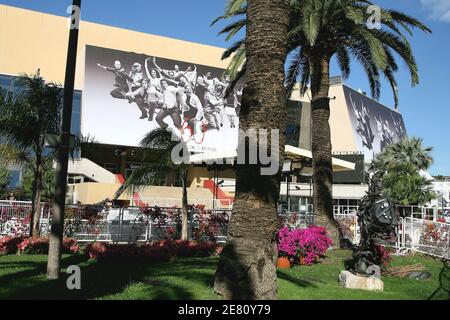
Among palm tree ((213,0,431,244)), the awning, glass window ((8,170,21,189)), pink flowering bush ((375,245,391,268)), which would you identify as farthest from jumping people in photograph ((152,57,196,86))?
pink flowering bush ((375,245,391,268))

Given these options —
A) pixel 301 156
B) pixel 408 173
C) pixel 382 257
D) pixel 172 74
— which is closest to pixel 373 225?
pixel 382 257

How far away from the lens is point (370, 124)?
6359cm

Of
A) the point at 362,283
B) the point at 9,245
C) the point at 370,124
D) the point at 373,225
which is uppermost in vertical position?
the point at 370,124

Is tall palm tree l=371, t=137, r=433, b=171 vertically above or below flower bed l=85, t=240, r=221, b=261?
above

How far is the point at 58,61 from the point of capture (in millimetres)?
44875

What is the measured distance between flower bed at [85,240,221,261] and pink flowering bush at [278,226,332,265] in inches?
84.8

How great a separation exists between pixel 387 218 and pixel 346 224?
34.8 feet

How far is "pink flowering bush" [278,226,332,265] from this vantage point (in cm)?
1177

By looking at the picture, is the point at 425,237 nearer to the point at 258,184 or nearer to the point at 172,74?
the point at 258,184

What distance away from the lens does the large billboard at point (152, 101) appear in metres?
40.3

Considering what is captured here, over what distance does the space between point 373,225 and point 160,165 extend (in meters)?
6.87

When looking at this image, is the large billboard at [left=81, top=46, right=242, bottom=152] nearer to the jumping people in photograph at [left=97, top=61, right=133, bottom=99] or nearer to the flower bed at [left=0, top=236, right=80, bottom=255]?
the jumping people in photograph at [left=97, top=61, right=133, bottom=99]

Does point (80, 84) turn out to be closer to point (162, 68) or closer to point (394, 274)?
point (162, 68)

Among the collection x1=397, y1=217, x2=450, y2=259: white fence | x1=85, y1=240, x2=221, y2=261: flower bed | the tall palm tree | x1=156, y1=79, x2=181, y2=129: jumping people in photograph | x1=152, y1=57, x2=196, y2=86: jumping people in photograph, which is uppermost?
x1=152, y1=57, x2=196, y2=86: jumping people in photograph
